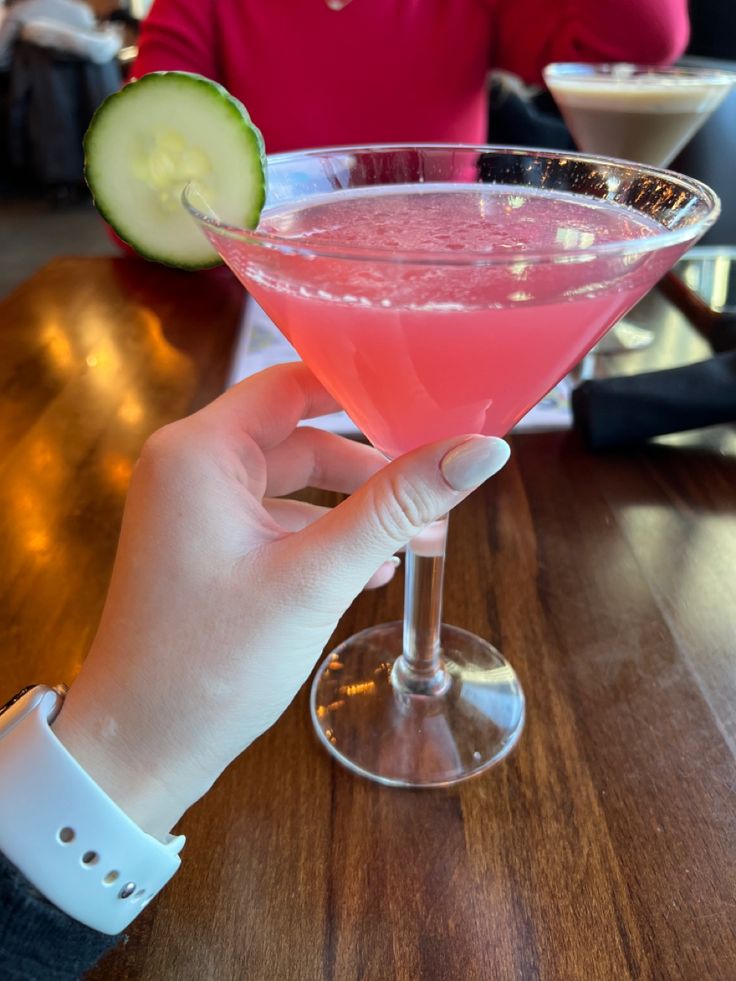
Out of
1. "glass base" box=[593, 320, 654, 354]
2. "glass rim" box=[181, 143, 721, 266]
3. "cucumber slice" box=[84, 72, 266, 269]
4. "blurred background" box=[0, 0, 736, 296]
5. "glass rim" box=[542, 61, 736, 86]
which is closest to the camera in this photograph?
"glass rim" box=[181, 143, 721, 266]

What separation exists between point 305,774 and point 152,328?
2.96 feet

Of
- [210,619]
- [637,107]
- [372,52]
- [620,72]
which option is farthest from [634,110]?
[210,619]

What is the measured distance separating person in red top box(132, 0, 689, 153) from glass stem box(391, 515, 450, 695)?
141 cm

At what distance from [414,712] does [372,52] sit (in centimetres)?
157

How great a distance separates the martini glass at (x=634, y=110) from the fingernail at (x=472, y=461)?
2.69 ft

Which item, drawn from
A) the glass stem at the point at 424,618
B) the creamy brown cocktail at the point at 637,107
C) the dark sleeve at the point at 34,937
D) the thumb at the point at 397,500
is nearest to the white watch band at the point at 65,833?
the dark sleeve at the point at 34,937

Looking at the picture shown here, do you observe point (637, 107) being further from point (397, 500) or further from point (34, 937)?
point (34, 937)

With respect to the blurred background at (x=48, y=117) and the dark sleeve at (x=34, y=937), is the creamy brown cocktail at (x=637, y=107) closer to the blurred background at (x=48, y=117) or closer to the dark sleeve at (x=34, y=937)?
the dark sleeve at (x=34, y=937)

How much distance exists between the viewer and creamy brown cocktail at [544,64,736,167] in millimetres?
1300

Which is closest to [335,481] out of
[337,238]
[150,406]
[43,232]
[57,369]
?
[337,238]

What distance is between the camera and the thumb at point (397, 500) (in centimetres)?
51

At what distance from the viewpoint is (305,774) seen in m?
0.64

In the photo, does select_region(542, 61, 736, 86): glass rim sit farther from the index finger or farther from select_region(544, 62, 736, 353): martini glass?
the index finger

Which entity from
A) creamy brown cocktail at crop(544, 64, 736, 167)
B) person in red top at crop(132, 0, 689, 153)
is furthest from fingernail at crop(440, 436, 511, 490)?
person in red top at crop(132, 0, 689, 153)
